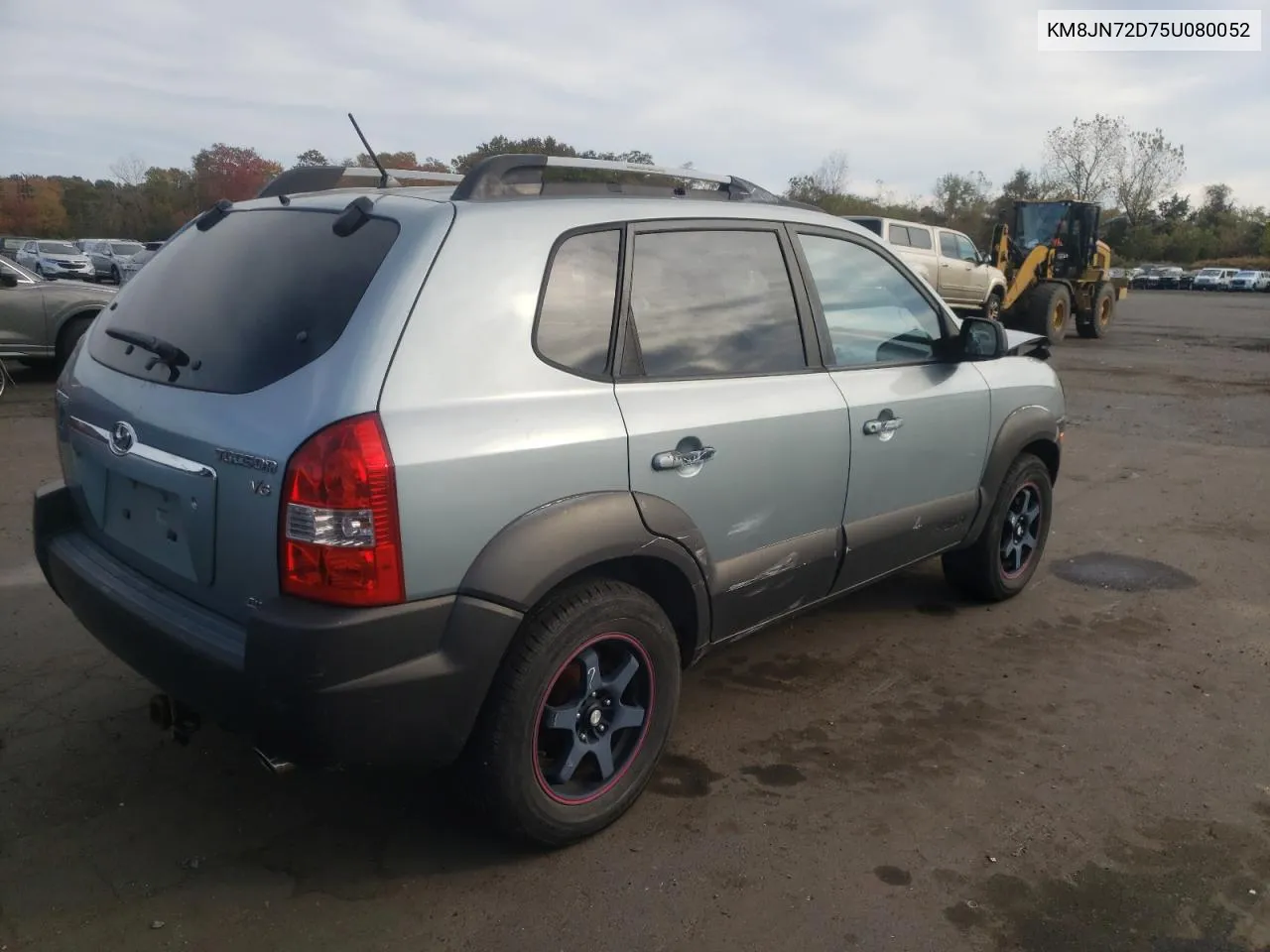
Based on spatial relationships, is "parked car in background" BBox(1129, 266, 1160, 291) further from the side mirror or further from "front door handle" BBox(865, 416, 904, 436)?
"front door handle" BBox(865, 416, 904, 436)

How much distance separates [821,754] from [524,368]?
1.73 m

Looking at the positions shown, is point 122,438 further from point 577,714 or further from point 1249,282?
point 1249,282

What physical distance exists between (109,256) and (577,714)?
3299cm

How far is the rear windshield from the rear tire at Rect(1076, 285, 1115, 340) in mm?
20429

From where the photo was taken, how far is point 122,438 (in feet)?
8.71

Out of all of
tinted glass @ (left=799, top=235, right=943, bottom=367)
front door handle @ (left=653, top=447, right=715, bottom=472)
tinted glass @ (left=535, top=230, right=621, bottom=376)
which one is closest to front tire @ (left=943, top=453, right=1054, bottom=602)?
tinted glass @ (left=799, top=235, right=943, bottom=367)

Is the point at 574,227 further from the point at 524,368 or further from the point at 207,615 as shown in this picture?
the point at 207,615

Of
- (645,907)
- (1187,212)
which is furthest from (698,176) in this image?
(1187,212)

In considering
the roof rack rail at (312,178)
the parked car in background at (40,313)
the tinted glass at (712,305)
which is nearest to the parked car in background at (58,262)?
the parked car in background at (40,313)

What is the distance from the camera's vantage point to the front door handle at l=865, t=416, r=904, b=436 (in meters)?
3.53

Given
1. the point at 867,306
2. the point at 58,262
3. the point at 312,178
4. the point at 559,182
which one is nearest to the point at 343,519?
the point at 559,182

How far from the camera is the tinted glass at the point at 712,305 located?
2.95 metres

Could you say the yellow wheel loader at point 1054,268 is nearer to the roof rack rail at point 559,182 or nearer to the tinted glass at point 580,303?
the roof rack rail at point 559,182

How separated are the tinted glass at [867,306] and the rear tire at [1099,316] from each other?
18340mm
